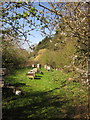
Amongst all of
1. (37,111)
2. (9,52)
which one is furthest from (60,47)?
(37,111)

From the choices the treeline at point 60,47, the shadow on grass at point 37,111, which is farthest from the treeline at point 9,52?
the shadow on grass at point 37,111

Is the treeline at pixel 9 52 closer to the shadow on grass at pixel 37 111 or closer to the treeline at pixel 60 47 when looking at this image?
the treeline at pixel 60 47

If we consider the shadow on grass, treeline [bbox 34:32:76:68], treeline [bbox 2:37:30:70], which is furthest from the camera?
the shadow on grass

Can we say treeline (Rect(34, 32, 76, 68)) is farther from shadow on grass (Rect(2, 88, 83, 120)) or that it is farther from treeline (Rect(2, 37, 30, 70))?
shadow on grass (Rect(2, 88, 83, 120))

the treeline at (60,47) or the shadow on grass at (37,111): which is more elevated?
the treeline at (60,47)

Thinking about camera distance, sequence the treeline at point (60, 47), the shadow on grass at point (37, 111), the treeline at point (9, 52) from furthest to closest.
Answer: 1. the shadow on grass at point (37, 111)
2. the treeline at point (9, 52)
3. the treeline at point (60, 47)

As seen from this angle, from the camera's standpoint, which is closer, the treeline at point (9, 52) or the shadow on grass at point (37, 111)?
the treeline at point (9, 52)

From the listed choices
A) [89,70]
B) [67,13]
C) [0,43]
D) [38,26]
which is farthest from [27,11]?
[0,43]

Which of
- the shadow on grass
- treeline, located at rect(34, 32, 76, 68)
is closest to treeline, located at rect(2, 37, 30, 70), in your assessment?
treeline, located at rect(34, 32, 76, 68)

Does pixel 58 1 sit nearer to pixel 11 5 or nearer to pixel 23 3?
pixel 23 3

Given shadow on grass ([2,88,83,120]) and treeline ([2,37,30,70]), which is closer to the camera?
treeline ([2,37,30,70])

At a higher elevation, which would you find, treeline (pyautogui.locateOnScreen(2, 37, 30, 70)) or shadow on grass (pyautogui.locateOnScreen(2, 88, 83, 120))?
treeline (pyautogui.locateOnScreen(2, 37, 30, 70))

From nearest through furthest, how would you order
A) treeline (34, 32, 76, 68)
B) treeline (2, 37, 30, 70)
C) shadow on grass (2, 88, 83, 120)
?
treeline (34, 32, 76, 68), treeline (2, 37, 30, 70), shadow on grass (2, 88, 83, 120)

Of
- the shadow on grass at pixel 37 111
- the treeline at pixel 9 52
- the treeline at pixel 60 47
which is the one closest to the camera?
the treeline at pixel 60 47
